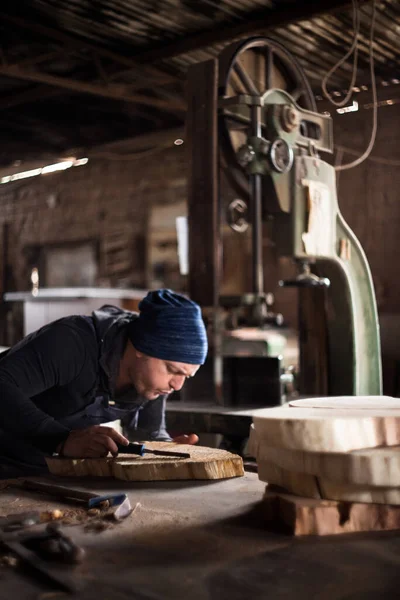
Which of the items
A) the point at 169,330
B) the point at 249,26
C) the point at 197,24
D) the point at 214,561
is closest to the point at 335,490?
the point at 214,561

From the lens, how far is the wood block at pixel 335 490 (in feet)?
4.77

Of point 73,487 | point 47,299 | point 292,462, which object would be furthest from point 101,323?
point 47,299

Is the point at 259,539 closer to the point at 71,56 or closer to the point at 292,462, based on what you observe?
the point at 292,462

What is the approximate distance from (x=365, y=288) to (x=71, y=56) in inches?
134

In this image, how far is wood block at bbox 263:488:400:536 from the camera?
57.0 inches

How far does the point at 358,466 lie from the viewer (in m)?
1.43

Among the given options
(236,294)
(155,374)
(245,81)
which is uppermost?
(245,81)

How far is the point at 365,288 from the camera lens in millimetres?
3342

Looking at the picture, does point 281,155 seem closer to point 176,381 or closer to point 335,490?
point 176,381

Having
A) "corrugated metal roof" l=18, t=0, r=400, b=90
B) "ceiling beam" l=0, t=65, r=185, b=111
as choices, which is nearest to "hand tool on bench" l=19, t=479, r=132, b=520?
A: "corrugated metal roof" l=18, t=0, r=400, b=90

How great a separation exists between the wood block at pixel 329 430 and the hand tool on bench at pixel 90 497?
13.0 inches

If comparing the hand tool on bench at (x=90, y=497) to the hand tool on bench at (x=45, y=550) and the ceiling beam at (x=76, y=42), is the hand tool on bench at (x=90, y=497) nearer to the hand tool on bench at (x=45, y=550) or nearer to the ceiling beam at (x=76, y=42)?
the hand tool on bench at (x=45, y=550)

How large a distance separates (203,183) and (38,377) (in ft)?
3.76

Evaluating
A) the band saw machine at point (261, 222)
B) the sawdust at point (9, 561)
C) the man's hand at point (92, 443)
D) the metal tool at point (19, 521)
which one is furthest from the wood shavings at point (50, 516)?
the band saw machine at point (261, 222)
